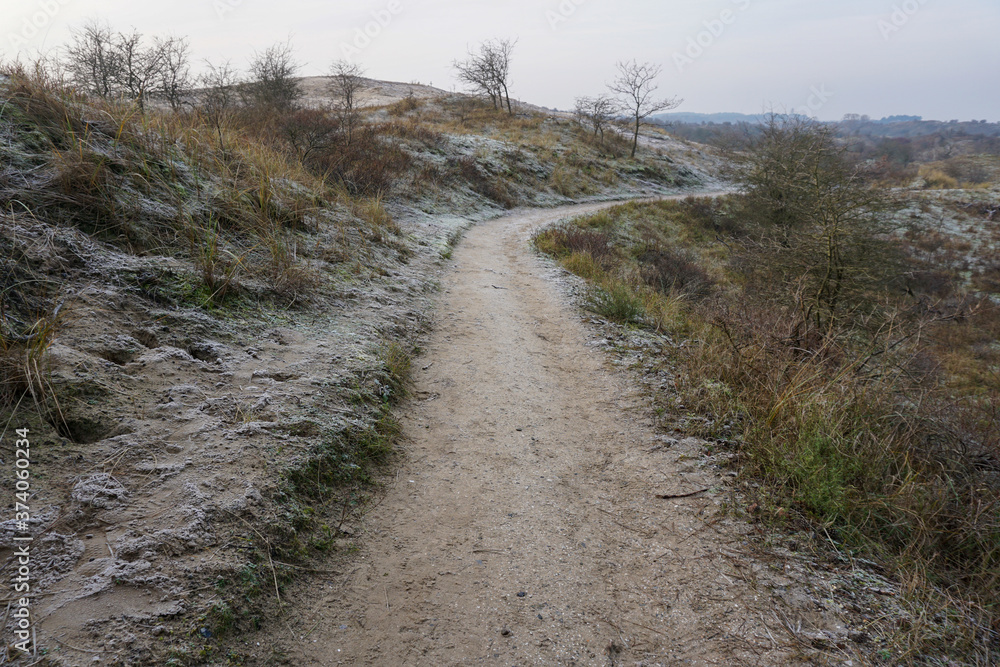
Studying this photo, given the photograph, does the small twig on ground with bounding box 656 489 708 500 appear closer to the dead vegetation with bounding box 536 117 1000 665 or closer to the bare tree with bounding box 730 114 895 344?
the dead vegetation with bounding box 536 117 1000 665

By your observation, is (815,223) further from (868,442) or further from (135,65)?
(135,65)

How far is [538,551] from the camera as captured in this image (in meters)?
3.07

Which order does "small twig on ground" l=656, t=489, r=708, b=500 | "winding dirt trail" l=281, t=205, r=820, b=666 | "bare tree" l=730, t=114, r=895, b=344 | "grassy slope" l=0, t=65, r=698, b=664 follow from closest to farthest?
"winding dirt trail" l=281, t=205, r=820, b=666 < "grassy slope" l=0, t=65, r=698, b=664 < "small twig on ground" l=656, t=489, r=708, b=500 < "bare tree" l=730, t=114, r=895, b=344

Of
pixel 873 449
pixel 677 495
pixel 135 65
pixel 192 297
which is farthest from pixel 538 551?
pixel 135 65

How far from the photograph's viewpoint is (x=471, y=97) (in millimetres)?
43156

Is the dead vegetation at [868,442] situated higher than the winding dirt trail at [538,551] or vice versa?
the dead vegetation at [868,442]

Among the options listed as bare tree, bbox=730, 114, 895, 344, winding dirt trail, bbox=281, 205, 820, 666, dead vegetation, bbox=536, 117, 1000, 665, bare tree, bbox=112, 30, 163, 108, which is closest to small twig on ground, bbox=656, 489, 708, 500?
winding dirt trail, bbox=281, 205, 820, 666

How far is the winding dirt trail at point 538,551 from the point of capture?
243 cm

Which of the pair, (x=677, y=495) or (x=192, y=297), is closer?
(x=677, y=495)

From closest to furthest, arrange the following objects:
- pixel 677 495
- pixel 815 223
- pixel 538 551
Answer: pixel 538 551
pixel 677 495
pixel 815 223

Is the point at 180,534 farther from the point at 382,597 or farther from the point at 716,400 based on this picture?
the point at 716,400

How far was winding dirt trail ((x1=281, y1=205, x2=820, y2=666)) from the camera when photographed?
2430mm

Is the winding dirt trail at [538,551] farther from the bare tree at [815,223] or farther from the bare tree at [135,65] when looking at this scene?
the bare tree at [135,65]

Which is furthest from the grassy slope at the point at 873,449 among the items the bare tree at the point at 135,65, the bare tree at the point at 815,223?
the bare tree at the point at 135,65
